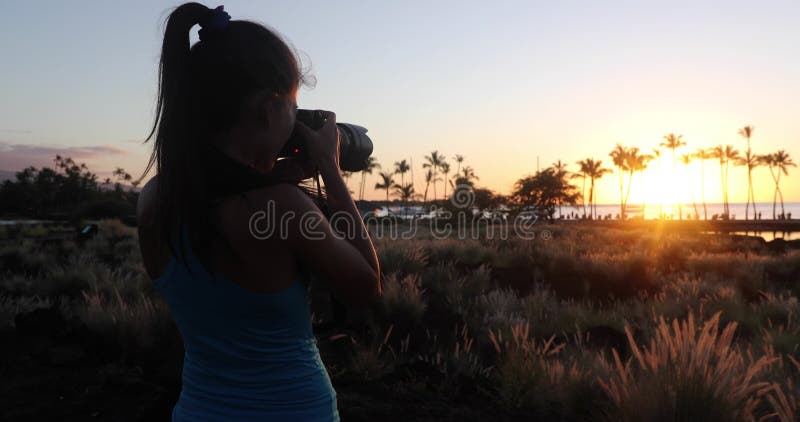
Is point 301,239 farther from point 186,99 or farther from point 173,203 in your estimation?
point 186,99

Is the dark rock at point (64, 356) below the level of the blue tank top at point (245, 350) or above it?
below

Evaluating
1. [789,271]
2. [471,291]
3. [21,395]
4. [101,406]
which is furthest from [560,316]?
[789,271]

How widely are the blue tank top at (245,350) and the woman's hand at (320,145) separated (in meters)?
0.34

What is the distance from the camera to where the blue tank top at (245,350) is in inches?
44.9

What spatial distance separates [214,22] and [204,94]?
171 millimetres

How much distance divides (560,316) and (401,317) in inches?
76.4

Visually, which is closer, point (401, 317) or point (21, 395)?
point (21, 395)

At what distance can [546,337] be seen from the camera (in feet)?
19.8

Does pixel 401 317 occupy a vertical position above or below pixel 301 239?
below

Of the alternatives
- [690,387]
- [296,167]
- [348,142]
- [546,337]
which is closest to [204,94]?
[296,167]

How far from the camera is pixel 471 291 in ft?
27.6

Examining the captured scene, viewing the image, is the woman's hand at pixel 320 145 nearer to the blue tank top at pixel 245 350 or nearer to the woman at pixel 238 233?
the woman at pixel 238 233

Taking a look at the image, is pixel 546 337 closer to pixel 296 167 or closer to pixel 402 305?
pixel 402 305

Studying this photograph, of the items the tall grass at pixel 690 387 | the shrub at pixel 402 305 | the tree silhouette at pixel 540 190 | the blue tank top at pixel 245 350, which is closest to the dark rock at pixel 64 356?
the shrub at pixel 402 305
